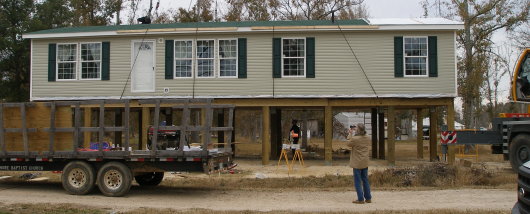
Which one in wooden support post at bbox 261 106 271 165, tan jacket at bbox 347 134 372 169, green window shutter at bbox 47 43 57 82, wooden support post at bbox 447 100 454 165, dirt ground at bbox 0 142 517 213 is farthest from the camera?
green window shutter at bbox 47 43 57 82

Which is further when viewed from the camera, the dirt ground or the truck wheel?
the truck wheel

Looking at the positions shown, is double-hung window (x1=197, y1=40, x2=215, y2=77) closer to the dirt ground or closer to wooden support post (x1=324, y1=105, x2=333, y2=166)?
wooden support post (x1=324, y1=105, x2=333, y2=166)

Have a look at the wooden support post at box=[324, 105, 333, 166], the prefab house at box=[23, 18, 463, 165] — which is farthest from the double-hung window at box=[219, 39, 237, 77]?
the wooden support post at box=[324, 105, 333, 166]

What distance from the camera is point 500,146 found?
18125mm

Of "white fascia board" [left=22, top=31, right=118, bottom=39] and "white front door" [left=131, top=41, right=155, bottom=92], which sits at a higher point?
"white fascia board" [left=22, top=31, right=118, bottom=39]

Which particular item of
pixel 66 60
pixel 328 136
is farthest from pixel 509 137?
pixel 66 60

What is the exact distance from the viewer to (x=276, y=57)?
19.4 meters

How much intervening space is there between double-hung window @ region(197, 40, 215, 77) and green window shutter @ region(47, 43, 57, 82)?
18.2ft

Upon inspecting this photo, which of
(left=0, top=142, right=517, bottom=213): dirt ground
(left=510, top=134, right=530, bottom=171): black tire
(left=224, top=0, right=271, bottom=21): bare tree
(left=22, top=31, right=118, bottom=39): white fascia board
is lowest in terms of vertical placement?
(left=0, top=142, right=517, bottom=213): dirt ground

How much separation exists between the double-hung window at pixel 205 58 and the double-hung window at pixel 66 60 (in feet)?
15.8

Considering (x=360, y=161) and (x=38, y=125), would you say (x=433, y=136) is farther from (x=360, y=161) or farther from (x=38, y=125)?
(x=38, y=125)

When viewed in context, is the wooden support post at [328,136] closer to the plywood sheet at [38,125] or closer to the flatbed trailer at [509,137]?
the flatbed trailer at [509,137]

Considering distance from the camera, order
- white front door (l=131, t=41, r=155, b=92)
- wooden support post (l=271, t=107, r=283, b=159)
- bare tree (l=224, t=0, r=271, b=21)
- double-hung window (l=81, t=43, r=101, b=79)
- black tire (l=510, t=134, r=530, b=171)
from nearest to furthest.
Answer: black tire (l=510, t=134, r=530, b=171)
white front door (l=131, t=41, r=155, b=92)
double-hung window (l=81, t=43, r=101, b=79)
wooden support post (l=271, t=107, r=283, b=159)
bare tree (l=224, t=0, r=271, b=21)

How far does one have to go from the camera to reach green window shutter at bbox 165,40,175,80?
1973 cm
